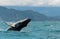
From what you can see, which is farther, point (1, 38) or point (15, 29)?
point (15, 29)

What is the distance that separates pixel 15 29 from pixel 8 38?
623cm

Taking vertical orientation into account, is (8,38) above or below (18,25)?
below

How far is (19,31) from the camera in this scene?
117ft

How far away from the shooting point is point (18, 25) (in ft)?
110

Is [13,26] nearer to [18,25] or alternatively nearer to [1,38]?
[18,25]

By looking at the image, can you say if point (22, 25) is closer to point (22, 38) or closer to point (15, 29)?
point (15, 29)

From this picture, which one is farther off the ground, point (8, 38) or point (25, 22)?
point (25, 22)

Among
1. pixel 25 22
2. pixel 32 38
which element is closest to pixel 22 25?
pixel 25 22

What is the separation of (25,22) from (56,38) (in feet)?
17.0

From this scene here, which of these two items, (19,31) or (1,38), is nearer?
(1,38)

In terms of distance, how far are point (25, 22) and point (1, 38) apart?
6.27 m

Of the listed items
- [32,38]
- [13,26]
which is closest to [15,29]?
[13,26]

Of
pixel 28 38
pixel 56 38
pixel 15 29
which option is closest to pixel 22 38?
pixel 28 38

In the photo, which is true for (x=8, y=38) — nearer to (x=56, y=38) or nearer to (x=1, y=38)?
(x=1, y=38)
